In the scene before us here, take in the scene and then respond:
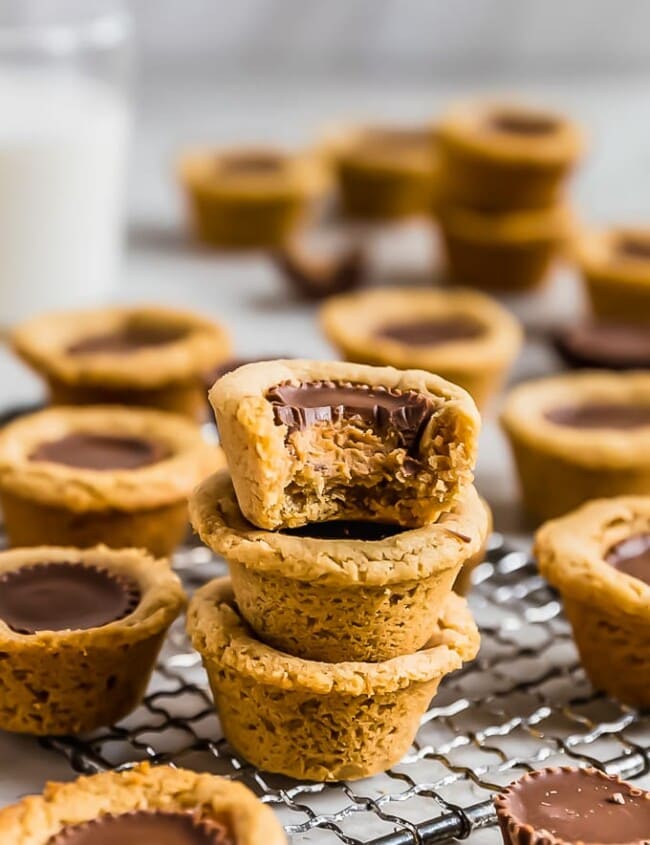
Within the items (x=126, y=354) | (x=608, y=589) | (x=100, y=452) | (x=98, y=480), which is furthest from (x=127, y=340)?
(x=608, y=589)

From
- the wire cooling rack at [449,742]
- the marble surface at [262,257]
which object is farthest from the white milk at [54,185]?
the wire cooling rack at [449,742]

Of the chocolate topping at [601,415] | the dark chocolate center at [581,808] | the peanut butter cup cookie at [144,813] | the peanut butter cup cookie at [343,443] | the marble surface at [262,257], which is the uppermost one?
the peanut butter cup cookie at [343,443]

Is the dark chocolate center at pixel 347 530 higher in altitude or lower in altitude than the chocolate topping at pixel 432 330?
higher

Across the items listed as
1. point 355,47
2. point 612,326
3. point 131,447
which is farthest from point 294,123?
point 131,447

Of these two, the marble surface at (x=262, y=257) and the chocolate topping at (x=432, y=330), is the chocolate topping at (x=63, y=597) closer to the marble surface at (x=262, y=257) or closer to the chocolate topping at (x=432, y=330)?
the marble surface at (x=262, y=257)

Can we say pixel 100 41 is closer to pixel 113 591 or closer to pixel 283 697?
pixel 113 591

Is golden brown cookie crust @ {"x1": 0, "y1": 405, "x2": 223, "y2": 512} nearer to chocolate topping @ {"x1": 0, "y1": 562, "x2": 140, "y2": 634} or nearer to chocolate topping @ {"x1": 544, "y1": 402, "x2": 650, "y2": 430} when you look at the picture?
chocolate topping @ {"x1": 0, "y1": 562, "x2": 140, "y2": 634}

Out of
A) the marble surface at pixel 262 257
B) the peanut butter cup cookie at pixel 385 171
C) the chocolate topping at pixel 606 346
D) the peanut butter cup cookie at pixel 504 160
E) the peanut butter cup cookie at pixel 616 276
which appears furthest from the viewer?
the peanut butter cup cookie at pixel 385 171
